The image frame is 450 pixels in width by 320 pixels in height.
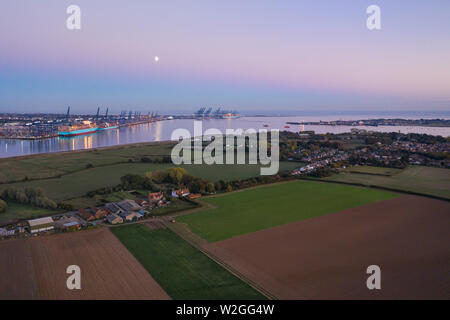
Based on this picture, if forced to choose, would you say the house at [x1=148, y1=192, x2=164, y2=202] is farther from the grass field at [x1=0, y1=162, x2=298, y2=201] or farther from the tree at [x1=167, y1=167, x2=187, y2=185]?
the grass field at [x1=0, y1=162, x2=298, y2=201]

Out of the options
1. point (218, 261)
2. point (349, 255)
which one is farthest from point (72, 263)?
point (349, 255)

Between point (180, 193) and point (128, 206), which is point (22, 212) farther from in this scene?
point (180, 193)

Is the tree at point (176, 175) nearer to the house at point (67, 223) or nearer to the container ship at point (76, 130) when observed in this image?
the house at point (67, 223)

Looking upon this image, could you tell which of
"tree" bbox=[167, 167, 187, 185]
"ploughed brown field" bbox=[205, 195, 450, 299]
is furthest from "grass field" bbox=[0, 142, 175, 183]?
"ploughed brown field" bbox=[205, 195, 450, 299]

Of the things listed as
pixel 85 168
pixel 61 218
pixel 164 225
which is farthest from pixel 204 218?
pixel 85 168

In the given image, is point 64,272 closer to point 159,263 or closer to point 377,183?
point 159,263

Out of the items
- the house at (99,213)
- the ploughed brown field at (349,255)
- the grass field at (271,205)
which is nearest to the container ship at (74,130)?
the house at (99,213)
